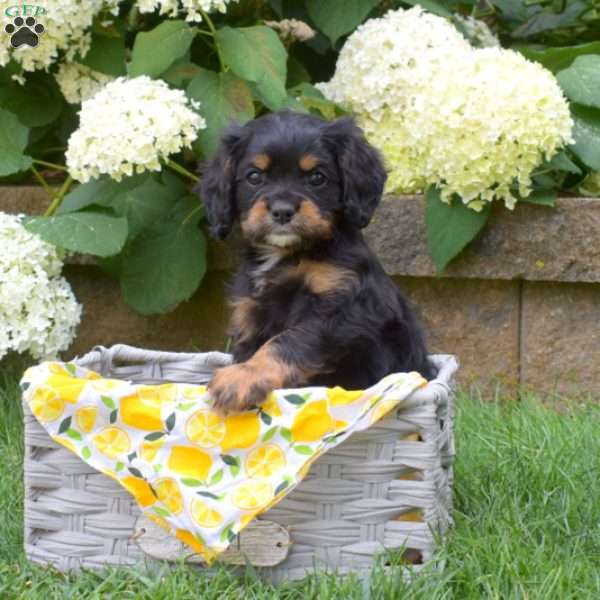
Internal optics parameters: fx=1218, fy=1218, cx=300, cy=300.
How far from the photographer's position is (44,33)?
4.89m

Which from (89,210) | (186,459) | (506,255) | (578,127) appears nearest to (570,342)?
(506,255)

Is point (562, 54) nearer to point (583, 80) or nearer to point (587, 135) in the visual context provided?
point (583, 80)

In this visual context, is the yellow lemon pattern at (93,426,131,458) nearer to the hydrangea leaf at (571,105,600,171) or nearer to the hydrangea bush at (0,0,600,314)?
the hydrangea bush at (0,0,600,314)

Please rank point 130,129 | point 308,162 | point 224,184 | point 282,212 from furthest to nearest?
point 130,129 → point 224,184 → point 308,162 → point 282,212

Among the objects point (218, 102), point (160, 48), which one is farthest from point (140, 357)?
point (160, 48)

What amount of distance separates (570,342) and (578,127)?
2.93 feet

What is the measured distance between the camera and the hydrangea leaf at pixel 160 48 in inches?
185

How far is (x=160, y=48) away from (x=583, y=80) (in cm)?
174

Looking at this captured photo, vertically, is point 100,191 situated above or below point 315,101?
below

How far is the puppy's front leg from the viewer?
3.10 m

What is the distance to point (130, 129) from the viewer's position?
4.54 m

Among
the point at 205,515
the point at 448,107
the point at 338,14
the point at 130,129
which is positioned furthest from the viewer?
the point at 338,14

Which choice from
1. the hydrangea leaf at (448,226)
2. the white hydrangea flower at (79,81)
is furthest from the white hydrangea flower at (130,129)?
the hydrangea leaf at (448,226)

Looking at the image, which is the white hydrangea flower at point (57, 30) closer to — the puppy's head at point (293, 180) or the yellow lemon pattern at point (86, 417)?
the puppy's head at point (293, 180)
